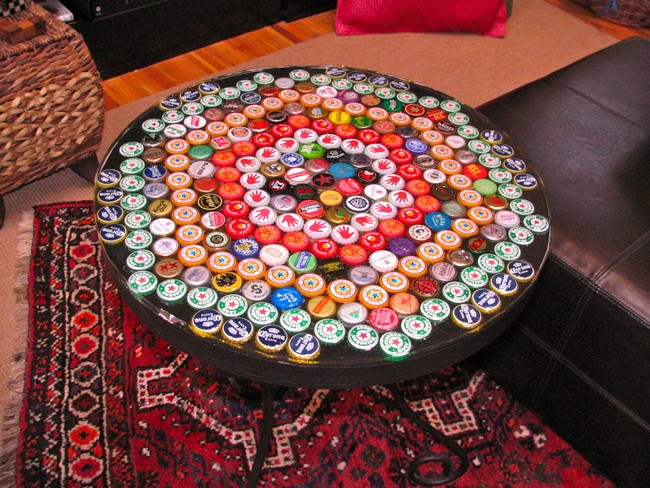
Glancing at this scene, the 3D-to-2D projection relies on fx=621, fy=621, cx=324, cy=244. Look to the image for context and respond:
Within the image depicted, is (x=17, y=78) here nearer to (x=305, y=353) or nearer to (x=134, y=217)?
(x=134, y=217)

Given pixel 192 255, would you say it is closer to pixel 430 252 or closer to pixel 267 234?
pixel 267 234

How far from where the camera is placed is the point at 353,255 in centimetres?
107

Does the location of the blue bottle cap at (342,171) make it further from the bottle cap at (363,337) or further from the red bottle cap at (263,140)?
the bottle cap at (363,337)

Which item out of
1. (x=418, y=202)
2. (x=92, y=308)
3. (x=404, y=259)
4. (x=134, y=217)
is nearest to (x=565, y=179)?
(x=418, y=202)

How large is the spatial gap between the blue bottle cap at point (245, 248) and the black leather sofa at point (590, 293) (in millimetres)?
643

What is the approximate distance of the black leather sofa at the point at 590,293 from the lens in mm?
1248

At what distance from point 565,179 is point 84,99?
51.5 inches

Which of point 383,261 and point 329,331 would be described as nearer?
point 329,331

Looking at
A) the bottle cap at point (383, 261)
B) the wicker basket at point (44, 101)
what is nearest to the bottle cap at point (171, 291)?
the bottle cap at point (383, 261)

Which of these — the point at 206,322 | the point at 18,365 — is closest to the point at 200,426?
the point at 18,365

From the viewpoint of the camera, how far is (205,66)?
8.41 ft

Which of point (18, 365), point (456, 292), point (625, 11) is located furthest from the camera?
point (625, 11)

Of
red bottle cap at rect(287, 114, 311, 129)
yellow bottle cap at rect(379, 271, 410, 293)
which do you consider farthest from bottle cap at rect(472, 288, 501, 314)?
red bottle cap at rect(287, 114, 311, 129)

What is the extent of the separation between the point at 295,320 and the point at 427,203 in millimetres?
383
